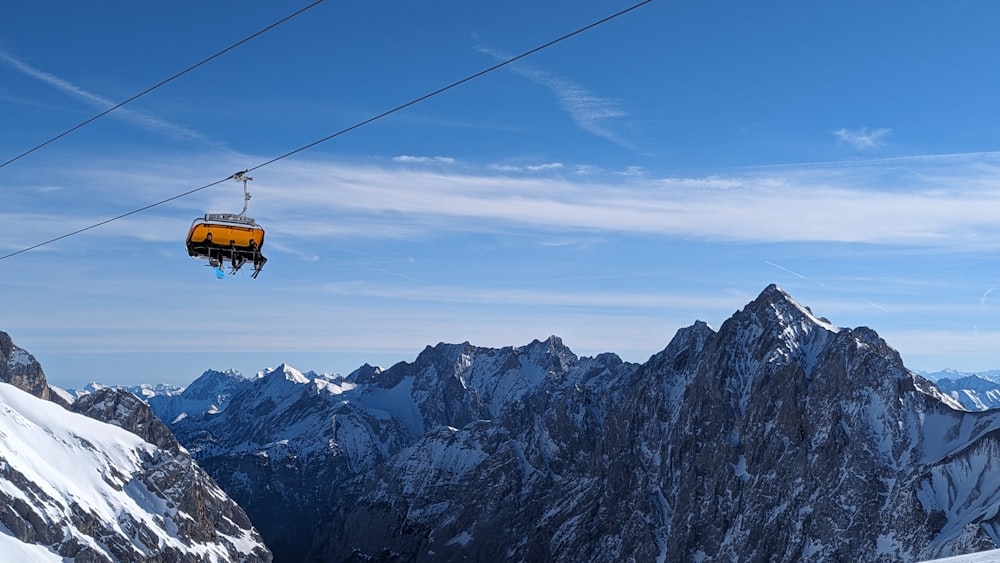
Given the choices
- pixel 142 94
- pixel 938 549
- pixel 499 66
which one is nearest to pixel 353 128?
pixel 499 66

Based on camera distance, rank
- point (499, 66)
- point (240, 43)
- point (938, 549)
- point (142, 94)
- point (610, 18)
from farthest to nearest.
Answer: point (938, 549) → point (142, 94) → point (240, 43) → point (499, 66) → point (610, 18)

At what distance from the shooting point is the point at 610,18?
99.6 ft

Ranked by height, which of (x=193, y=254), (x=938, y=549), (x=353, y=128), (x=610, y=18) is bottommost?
(x=938, y=549)

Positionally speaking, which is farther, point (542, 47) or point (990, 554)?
point (542, 47)

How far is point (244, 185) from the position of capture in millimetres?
44750

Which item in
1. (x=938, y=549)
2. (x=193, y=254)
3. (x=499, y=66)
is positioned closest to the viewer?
(x=499, y=66)

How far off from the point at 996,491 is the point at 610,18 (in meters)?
202

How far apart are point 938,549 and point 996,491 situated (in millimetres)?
17793

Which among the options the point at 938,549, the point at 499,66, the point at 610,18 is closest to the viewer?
the point at 610,18

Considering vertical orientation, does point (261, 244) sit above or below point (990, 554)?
above

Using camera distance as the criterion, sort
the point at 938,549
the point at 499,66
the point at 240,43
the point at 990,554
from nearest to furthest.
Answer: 1. the point at 990,554
2. the point at 499,66
3. the point at 240,43
4. the point at 938,549

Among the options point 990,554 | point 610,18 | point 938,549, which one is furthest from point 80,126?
point 938,549

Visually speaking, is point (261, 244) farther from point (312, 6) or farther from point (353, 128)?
point (312, 6)

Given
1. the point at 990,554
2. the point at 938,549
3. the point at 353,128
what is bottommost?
the point at 938,549
